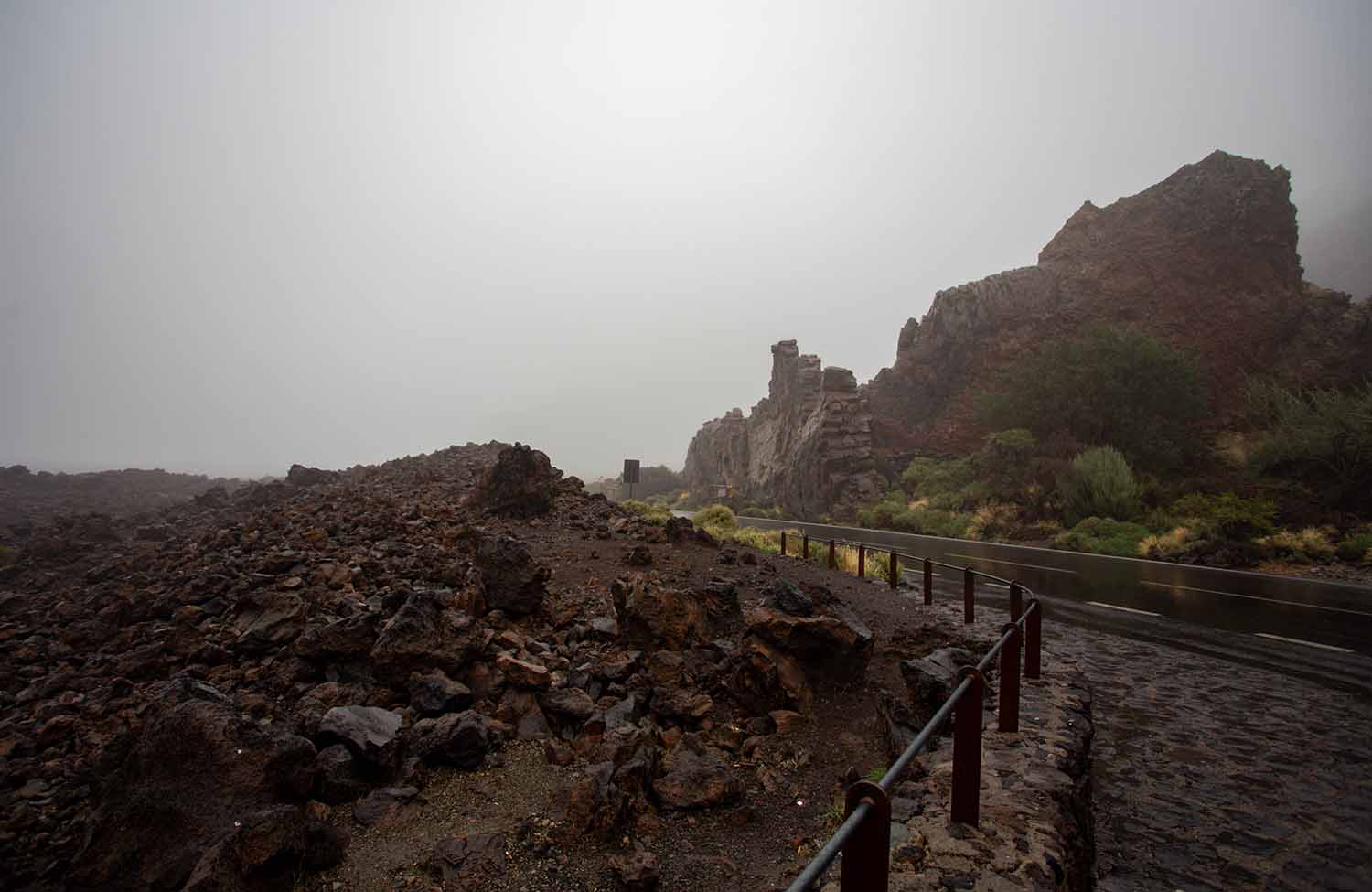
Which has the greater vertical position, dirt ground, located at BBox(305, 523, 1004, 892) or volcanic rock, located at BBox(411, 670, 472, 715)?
volcanic rock, located at BBox(411, 670, 472, 715)

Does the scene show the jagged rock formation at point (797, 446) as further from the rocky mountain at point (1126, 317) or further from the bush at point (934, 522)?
the bush at point (934, 522)

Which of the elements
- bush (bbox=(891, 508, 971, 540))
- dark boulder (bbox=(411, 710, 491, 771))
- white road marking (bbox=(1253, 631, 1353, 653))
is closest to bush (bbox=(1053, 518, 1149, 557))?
bush (bbox=(891, 508, 971, 540))

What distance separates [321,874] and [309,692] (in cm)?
250

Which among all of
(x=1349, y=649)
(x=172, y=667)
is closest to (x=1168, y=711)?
(x=1349, y=649)

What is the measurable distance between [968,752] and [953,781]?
0.61ft

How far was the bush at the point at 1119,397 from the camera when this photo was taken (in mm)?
27125

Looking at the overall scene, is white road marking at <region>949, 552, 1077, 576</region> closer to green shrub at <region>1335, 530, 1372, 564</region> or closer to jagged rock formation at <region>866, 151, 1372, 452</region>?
green shrub at <region>1335, 530, 1372, 564</region>

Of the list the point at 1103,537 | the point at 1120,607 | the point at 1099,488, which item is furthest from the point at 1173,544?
the point at 1120,607

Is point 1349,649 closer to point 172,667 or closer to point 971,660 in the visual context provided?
point 971,660

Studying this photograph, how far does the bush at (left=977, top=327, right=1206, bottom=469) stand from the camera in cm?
2712

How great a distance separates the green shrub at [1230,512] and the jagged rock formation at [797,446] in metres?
15.3

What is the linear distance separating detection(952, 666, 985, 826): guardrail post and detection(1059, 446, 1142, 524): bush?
2438 cm

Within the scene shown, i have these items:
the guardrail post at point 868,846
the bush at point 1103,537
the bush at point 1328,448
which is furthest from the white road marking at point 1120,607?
the bush at point 1328,448

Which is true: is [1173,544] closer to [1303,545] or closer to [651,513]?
[1303,545]
